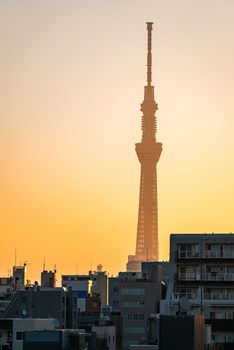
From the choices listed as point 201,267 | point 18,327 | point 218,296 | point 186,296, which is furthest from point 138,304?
point 186,296

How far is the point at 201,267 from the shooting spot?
93.9 metres

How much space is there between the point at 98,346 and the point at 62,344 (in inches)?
804

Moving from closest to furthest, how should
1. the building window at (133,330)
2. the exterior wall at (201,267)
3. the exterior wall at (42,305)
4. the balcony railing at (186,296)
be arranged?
the balcony railing at (186,296) → the exterior wall at (201,267) → the exterior wall at (42,305) → the building window at (133,330)

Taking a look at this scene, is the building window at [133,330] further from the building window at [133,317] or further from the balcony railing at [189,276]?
the balcony railing at [189,276]

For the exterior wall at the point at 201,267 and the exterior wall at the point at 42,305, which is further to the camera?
the exterior wall at the point at 42,305

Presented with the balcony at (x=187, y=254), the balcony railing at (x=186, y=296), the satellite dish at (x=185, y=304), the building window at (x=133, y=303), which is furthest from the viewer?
the building window at (x=133, y=303)

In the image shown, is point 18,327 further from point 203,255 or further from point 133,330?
point 133,330

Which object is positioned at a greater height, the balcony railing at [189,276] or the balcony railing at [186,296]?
the balcony railing at [189,276]

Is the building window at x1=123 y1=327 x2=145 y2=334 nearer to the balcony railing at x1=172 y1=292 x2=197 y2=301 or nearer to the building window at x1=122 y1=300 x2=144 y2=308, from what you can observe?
the building window at x1=122 y1=300 x2=144 y2=308

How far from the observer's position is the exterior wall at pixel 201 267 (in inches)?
3671

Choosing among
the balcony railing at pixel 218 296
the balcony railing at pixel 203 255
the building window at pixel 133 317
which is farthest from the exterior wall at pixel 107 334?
the building window at pixel 133 317

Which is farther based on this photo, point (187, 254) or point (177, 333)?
point (187, 254)

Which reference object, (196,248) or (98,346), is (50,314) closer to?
(98,346)

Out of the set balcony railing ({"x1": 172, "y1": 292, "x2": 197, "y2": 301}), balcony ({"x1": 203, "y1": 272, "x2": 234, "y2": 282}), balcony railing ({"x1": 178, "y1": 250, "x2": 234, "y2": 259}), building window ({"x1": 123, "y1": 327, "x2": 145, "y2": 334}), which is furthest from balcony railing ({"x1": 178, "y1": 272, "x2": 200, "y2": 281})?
building window ({"x1": 123, "y1": 327, "x2": 145, "y2": 334})
